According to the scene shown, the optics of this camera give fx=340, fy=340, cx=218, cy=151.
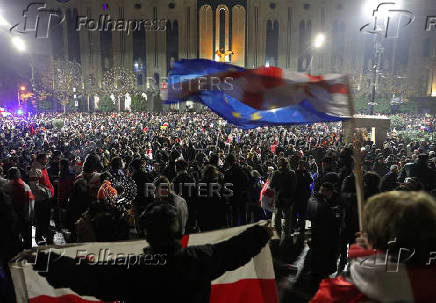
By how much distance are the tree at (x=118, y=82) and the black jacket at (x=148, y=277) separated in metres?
48.2

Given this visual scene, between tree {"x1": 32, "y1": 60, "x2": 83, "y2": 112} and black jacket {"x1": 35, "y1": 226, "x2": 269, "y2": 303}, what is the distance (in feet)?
165

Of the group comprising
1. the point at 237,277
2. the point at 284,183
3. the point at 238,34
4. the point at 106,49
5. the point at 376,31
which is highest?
the point at 238,34

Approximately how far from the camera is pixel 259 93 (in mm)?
3355

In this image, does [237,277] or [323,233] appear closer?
[237,277]

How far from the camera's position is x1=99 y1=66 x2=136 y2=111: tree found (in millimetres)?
48031

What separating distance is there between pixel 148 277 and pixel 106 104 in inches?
1940

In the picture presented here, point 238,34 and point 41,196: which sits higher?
point 238,34

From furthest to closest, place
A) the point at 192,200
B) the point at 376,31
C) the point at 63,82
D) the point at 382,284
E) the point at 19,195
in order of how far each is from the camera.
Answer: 1. the point at 63,82
2. the point at 376,31
3. the point at 192,200
4. the point at 19,195
5. the point at 382,284

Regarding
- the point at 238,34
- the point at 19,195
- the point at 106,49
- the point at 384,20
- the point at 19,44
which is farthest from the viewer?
the point at 19,44

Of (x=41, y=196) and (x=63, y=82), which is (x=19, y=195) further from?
(x=63, y=82)

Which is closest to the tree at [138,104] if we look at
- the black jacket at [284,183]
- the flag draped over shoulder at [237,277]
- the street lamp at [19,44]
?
the street lamp at [19,44]

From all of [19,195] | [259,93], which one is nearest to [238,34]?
[19,195]

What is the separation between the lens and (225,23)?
4978cm

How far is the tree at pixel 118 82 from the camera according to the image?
158 ft
